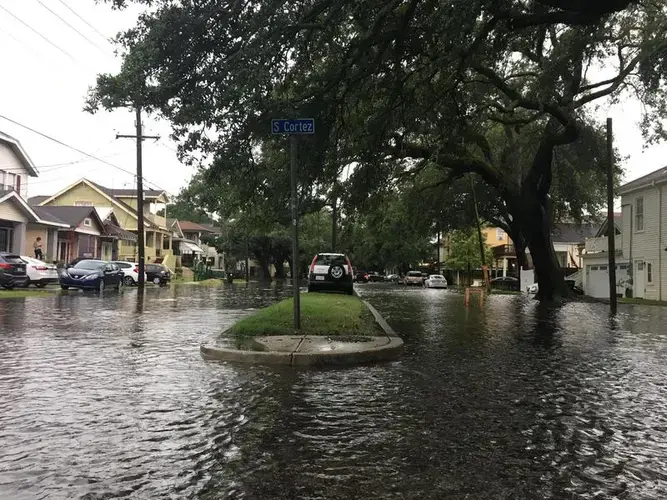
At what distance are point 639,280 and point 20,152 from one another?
120ft

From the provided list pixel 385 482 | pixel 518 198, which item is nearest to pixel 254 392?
pixel 385 482

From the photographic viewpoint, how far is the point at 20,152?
120 feet

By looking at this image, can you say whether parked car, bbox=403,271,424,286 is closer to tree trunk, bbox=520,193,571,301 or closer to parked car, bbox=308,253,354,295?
tree trunk, bbox=520,193,571,301

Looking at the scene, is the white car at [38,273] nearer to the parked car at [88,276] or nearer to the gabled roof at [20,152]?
the parked car at [88,276]

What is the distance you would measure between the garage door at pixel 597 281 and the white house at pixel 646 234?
3.20 m

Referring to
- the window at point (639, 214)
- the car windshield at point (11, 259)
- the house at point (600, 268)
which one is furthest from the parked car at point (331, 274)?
the house at point (600, 268)

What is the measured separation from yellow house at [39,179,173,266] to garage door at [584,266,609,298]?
38212 mm

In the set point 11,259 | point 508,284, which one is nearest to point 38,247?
point 11,259

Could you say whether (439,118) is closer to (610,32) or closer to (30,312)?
(610,32)

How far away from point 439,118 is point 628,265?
22.5 m

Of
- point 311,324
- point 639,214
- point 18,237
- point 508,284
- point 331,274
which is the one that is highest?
point 639,214

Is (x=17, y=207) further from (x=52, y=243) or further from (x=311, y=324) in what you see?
(x=311, y=324)

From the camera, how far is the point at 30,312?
1639 centimetres

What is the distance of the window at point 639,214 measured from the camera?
32219 mm
